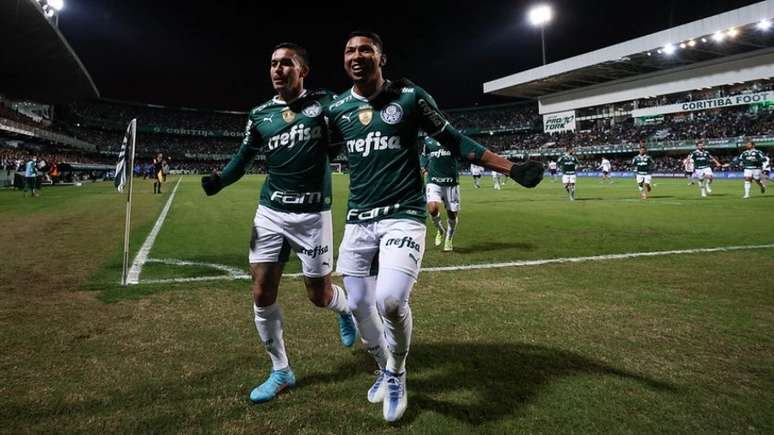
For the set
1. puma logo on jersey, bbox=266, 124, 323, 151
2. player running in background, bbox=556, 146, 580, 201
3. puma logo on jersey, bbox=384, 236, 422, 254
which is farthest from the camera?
player running in background, bbox=556, 146, 580, 201

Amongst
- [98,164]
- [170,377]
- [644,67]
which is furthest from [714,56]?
[98,164]

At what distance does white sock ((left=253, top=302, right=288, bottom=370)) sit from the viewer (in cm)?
362

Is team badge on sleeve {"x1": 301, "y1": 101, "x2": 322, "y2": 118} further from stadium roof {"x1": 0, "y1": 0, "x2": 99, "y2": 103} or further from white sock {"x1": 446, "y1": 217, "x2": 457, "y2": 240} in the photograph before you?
stadium roof {"x1": 0, "y1": 0, "x2": 99, "y2": 103}

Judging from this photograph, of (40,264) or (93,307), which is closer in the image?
(93,307)

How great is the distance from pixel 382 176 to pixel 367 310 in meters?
0.97

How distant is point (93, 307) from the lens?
5488 millimetres

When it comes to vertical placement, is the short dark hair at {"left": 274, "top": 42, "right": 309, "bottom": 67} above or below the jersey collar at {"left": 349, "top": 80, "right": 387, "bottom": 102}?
above

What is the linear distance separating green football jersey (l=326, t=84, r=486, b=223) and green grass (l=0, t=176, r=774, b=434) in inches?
53.6

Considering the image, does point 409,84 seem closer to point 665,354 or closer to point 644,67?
point 665,354

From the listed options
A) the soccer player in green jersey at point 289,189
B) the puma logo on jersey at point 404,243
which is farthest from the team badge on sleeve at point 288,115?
the puma logo on jersey at point 404,243

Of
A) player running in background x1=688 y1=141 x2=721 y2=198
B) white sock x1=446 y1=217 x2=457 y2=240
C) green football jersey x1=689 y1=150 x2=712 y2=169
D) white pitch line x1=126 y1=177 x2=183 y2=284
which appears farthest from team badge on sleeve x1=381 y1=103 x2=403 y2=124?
green football jersey x1=689 y1=150 x2=712 y2=169

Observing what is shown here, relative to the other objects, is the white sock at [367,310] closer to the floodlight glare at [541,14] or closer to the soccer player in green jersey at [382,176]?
the soccer player in green jersey at [382,176]

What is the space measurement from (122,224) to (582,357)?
44.4 ft

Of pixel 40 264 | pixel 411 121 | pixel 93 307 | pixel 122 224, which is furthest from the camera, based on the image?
pixel 122 224
